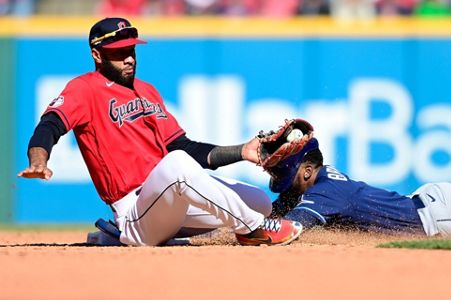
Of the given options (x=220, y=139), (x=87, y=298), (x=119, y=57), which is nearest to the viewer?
(x=87, y=298)

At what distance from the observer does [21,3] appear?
12.1 m

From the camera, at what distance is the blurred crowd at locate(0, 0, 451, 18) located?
481 inches

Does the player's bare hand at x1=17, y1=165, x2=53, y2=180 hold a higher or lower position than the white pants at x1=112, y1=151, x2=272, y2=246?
higher

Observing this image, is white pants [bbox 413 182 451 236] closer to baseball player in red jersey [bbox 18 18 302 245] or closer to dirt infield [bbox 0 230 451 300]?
dirt infield [bbox 0 230 451 300]

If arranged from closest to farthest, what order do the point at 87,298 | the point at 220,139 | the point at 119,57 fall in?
1. the point at 87,298
2. the point at 119,57
3. the point at 220,139

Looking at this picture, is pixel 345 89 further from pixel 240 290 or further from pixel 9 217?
pixel 240 290

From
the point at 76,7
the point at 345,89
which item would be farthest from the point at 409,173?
the point at 76,7

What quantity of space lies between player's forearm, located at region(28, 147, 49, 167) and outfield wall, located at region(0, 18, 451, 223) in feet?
18.7

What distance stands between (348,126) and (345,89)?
0.46 metres

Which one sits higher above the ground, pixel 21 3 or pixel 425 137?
pixel 21 3

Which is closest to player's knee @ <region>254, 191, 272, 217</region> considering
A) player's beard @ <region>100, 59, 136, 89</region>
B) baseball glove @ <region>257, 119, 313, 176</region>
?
baseball glove @ <region>257, 119, 313, 176</region>

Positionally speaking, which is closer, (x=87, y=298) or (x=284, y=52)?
(x=87, y=298)

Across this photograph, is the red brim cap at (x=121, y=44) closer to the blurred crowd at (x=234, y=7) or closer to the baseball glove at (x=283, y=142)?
the baseball glove at (x=283, y=142)

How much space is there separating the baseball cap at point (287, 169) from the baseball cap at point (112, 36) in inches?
52.2
